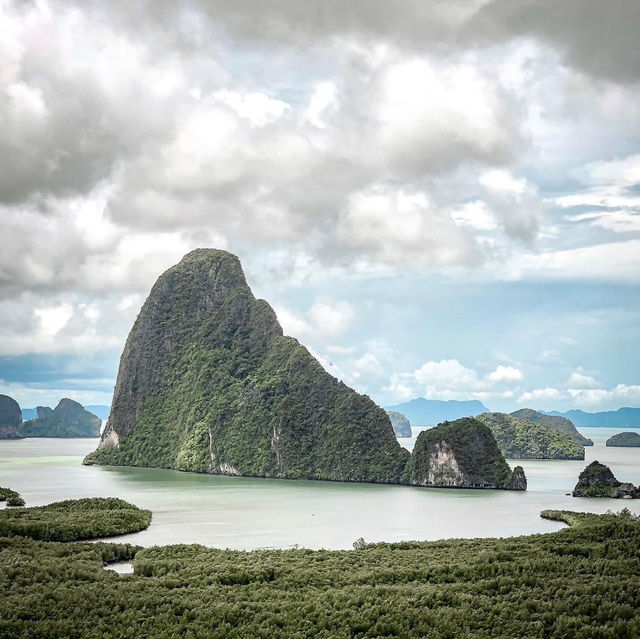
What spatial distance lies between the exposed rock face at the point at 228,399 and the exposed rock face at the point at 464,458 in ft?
16.5

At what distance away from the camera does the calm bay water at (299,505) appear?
3972 cm

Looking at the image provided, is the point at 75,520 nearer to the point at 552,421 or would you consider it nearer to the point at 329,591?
the point at 329,591

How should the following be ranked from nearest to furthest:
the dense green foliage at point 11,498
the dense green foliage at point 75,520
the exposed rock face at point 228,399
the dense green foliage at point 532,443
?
the dense green foliage at point 75,520 → the dense green foliage at point 11,498 → the exposed rock face at point 228,399 → the dense green foliage at point 532,443

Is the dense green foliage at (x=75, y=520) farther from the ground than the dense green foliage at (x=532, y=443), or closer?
closer

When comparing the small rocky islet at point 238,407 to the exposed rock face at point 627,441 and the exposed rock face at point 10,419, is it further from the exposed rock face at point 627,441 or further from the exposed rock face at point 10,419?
the exposed rock face at point 627,441

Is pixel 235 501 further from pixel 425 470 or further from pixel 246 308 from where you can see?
pixel 246 308

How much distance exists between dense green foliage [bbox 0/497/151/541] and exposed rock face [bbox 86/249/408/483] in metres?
33.9

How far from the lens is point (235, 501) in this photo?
55.5m

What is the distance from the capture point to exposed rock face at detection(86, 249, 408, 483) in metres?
77.8

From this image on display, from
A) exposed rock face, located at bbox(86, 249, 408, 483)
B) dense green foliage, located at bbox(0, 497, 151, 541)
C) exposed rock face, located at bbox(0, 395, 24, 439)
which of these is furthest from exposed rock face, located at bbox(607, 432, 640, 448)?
dense green foliage, located at bbox(0, 497, 151, 541)

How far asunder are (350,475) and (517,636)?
55922 mm

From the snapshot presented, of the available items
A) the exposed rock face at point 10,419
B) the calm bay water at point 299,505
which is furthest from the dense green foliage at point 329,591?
the exposed rock face at point 10,419

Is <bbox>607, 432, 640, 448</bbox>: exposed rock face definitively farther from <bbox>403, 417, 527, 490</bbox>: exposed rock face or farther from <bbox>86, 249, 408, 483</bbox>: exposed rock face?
<bbox>403, 417, 527, 490</bbox>: exposed rock face

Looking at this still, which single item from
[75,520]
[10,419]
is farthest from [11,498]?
[10,419]
